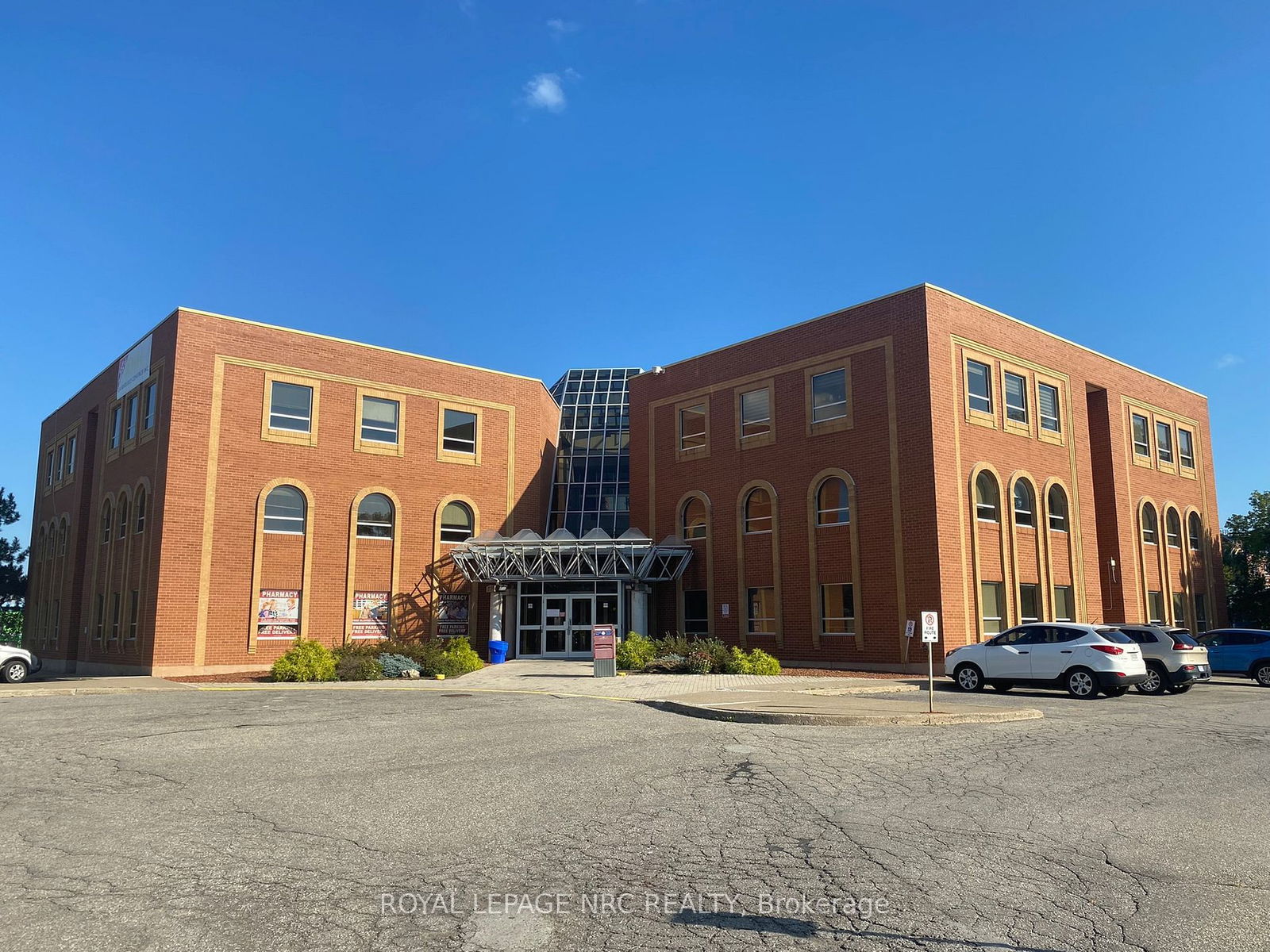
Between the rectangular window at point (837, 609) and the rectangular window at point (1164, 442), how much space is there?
17.6m

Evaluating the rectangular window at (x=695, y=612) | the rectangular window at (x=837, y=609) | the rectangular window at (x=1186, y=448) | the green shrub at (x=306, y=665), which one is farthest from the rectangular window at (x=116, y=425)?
the rectangular window at (x=1186, y=448)

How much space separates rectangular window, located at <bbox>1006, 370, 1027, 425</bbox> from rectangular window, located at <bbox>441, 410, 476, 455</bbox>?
1896 cm

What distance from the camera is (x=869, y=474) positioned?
2869 cm

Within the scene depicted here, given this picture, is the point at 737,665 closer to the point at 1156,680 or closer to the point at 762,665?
the point at 762,665

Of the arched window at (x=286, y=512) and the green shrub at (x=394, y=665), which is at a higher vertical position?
the arched window at (x=286, y=512)

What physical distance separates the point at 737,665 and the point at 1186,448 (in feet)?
85.6

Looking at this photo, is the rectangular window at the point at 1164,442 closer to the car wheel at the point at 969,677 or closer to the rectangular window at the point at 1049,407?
the rectangular window at the point at 1049,407

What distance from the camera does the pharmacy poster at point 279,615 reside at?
98.0 feet

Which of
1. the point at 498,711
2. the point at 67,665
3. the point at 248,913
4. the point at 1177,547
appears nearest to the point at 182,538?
the point at 67,665

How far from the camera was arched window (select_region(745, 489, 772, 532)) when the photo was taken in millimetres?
31719

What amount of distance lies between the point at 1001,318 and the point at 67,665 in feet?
125

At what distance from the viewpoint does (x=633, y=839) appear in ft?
22.9

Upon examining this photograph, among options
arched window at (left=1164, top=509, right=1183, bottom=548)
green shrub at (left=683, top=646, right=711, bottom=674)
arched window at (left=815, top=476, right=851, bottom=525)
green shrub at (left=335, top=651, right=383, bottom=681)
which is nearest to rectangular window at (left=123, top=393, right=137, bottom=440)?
green shrub at (left=335, top=651, right=383, bottom=681)

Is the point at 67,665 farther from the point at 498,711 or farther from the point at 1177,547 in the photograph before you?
the point at 1177,547
